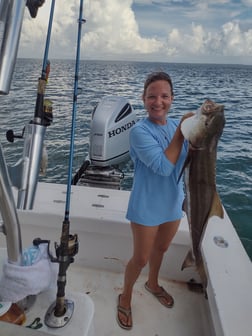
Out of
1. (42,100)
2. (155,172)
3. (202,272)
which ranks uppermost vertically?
(42,100)

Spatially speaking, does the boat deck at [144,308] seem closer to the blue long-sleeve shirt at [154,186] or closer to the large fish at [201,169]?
the large fish at [201,169]

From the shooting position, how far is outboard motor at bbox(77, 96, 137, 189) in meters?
4.41

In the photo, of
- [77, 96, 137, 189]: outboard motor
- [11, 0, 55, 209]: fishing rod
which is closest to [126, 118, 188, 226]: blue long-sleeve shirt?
[11, 0, 55, 209]: fishing rod

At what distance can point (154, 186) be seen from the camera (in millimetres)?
1971

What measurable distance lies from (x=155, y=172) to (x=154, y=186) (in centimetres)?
18

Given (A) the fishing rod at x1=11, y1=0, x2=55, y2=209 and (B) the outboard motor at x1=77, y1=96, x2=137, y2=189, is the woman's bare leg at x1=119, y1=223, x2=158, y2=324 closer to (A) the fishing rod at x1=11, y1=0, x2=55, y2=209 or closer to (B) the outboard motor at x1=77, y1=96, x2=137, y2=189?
(A) the fishing rod at x1=11, y1=0, x2=55, y2=209

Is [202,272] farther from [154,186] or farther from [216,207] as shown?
[154,186]

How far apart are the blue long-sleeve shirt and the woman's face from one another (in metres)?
0.08

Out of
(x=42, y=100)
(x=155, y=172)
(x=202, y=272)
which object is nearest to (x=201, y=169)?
(x=155, y=172)

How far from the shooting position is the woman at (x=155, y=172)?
5.82 feet

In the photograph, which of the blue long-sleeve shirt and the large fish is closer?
the large fish

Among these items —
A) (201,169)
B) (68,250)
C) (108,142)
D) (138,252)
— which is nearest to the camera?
(68,250)

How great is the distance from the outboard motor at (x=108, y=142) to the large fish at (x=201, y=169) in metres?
2.36

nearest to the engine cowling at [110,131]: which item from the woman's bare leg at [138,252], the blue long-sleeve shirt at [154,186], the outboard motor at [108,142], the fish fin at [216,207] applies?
the outboard motor at [108,142]
